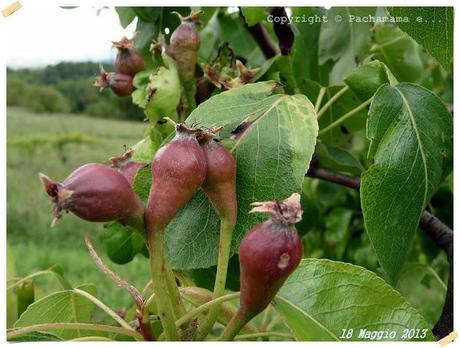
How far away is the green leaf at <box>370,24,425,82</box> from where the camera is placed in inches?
29.0

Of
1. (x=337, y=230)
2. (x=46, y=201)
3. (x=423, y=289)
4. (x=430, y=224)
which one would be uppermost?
(x=430, y=224)

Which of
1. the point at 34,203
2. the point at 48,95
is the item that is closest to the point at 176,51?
the point at 48,95

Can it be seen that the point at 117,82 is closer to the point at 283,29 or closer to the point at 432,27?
the point at 283,29

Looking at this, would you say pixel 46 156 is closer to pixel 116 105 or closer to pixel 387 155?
pixel 116 105

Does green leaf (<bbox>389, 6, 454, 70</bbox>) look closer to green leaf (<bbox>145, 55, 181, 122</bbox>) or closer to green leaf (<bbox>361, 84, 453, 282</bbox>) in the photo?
green leaf (<bbox>361, 84, 453, 282</bbox>)

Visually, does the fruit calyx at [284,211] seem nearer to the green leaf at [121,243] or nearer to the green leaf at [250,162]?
the green leaf at [250,162]

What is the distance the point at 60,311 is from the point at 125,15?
317 mm

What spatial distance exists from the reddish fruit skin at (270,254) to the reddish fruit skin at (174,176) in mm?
46

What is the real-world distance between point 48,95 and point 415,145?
1.16 metres

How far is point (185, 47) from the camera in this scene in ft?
1.74

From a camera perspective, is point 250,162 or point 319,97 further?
point 319,97

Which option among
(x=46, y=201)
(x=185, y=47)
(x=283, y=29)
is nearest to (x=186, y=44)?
(x=185, y=47)

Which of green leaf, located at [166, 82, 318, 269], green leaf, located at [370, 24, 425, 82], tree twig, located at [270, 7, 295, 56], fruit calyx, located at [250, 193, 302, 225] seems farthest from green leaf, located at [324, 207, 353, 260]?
fruit calyx, located at [250, 193, 302, 225]

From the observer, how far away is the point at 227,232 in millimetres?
388
